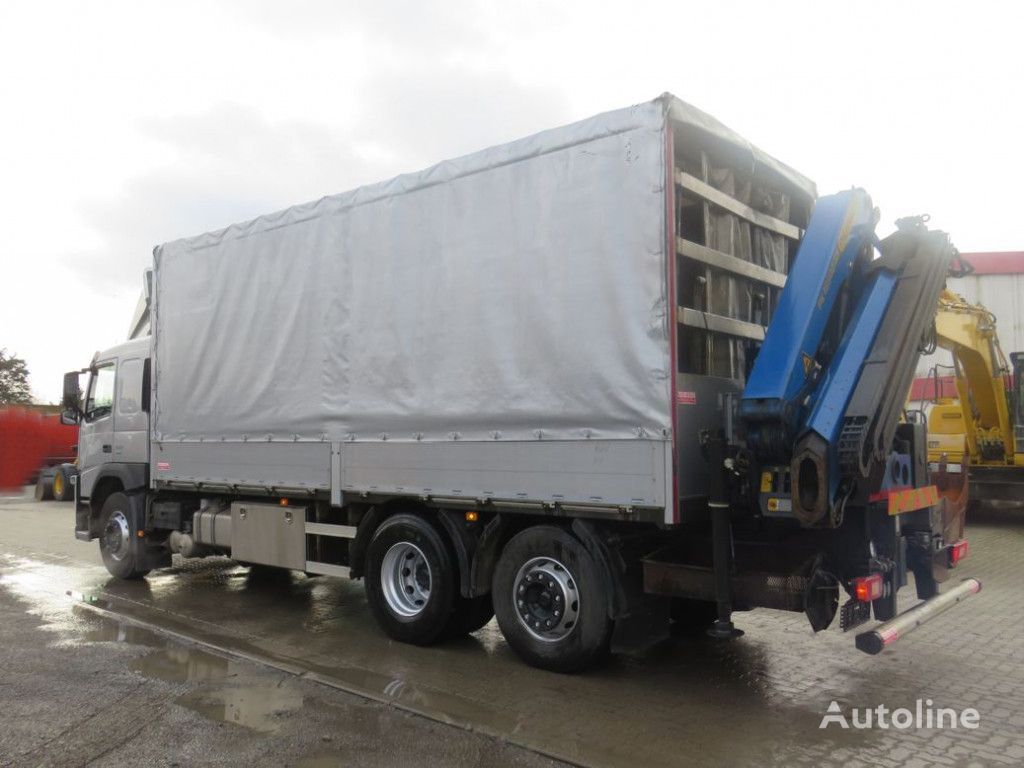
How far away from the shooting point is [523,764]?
4.30 metres

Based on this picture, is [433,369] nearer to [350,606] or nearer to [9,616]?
[350,606]

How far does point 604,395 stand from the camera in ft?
17.8

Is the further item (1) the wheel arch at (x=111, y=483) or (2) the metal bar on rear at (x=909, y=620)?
(1) the wheel arch at (x=111, y=483)

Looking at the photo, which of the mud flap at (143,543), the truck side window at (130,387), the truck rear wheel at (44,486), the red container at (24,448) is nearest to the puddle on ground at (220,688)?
the mud flap at (143,543)

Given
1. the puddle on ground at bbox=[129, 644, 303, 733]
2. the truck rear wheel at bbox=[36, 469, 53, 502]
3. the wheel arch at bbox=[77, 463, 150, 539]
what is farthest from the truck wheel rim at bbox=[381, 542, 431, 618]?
the truck rear wheel at bbox=[36, 469, 53, 502]

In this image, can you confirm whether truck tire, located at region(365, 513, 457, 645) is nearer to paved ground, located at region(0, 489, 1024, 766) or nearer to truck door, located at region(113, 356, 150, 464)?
paved ground, located at region(0, 489, 1024, 766)

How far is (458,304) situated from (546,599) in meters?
2.22

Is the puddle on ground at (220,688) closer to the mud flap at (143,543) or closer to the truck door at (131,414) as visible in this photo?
the mud flap at (143,543)

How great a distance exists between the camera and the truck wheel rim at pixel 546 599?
220 inches

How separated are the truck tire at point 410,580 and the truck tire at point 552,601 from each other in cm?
57

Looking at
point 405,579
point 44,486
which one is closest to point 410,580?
point 405,579

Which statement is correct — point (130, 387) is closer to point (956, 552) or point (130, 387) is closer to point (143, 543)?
point (143, 543)

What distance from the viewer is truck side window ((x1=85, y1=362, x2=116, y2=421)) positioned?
393 inches

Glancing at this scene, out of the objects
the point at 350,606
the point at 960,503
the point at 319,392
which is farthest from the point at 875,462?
the point at 350,606
